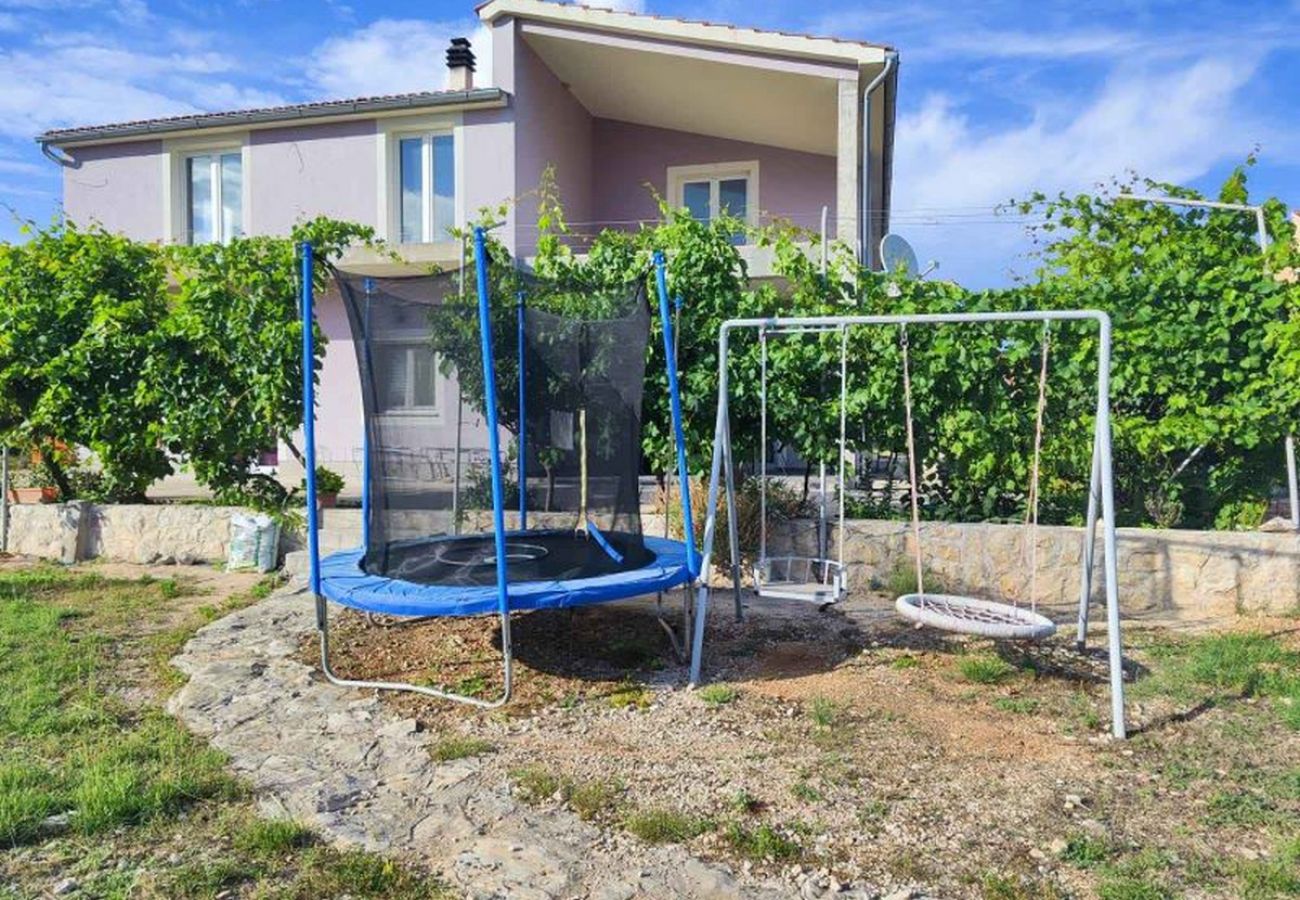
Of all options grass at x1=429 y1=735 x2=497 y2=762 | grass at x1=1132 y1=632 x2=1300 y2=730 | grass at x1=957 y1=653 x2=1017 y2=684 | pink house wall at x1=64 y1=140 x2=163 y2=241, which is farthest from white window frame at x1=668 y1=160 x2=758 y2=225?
grass at x1=429 y1=735 x2=497 y2=762

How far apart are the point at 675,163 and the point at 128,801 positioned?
11763 mm

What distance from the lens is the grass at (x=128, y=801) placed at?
2.52m

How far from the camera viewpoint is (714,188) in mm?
13023

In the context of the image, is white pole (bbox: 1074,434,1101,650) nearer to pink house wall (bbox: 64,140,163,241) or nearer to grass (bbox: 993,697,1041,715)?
grass (bbox: 993,697,1041,715)

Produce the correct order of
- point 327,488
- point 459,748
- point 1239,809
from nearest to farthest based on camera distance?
point 1239,809
point 459,748
point 327,488

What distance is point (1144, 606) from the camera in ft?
18.9

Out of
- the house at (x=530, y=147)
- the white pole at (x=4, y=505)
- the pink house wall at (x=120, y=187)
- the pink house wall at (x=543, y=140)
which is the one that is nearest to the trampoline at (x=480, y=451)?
the white pole at (x=4, y=505)

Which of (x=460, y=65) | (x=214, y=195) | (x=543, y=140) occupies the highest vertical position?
(x=460, y=65)

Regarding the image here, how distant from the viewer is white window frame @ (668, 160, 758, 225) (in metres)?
12.7

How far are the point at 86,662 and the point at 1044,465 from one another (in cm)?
597

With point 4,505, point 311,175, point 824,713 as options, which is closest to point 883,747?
point 824,713

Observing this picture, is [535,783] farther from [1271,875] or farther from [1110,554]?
[1110,554]

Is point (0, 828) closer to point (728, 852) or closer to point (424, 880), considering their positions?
point (424, 880)

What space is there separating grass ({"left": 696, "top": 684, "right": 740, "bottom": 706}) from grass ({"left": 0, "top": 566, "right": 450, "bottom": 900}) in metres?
1.78
